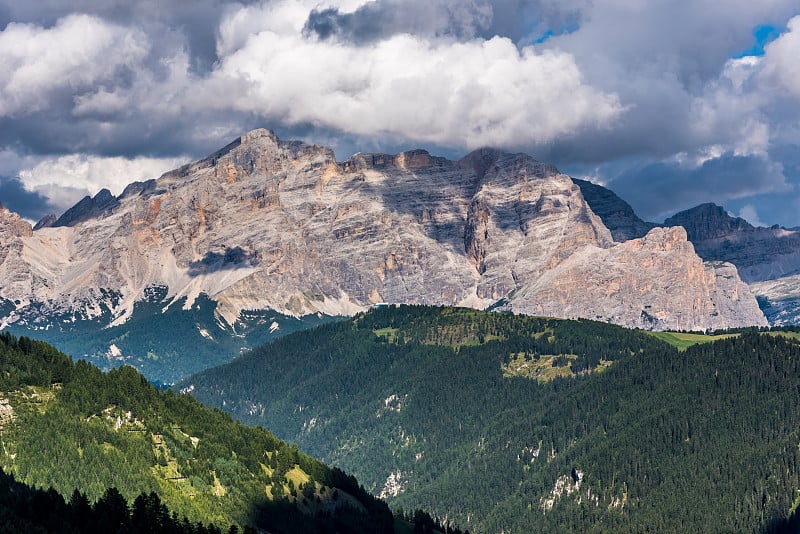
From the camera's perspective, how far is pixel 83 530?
190000 mm

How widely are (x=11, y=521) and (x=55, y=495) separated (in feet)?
72.6

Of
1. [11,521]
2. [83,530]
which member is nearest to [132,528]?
[83,530]

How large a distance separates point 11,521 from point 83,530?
1579 centimetres

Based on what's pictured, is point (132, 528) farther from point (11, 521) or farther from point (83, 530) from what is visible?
point (11, 521)

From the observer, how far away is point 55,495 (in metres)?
198

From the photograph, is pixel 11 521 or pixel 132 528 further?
pixel 132 528

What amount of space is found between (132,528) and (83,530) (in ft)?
26.5

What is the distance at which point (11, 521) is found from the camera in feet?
577

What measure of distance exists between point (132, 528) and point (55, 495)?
489 inches

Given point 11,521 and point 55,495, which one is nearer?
point 11,521

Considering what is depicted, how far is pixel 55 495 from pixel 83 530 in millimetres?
10496

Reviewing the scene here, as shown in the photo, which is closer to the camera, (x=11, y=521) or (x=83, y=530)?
(x=11, y=521)
